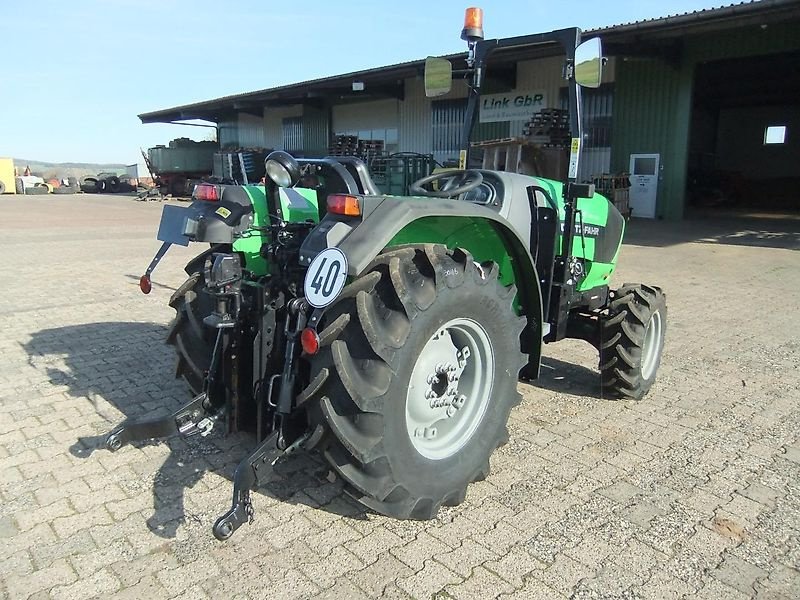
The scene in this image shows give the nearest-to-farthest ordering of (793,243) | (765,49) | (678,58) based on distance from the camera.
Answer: (793,243) → (765,49) → (678,58)

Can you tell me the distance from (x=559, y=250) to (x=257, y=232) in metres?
1.82

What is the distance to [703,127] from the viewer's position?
28656 millimetres

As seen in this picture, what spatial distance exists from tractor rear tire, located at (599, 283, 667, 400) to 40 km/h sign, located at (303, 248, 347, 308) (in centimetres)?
241

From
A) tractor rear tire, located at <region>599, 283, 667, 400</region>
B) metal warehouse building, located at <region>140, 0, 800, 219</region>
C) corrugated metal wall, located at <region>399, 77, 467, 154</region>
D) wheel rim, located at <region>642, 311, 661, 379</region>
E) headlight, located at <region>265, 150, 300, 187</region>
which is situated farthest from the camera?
corrugated metal wall, located at <region>399, 77, 467, 154</region>

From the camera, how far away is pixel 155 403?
4.02 m

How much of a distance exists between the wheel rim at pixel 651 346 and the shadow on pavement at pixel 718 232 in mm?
8958

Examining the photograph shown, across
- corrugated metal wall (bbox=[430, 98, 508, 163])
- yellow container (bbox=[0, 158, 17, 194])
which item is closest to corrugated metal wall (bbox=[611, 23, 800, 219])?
corrugated metal wall (bbox=[430, 98, 508, 163])

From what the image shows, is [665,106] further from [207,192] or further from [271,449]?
[271,449]

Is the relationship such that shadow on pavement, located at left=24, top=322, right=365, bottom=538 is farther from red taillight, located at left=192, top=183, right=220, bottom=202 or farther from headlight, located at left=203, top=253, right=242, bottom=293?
red taillight, located at left=192, top=183, right=220, bottom=202

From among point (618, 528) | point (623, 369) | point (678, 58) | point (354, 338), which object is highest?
point (678, 58)

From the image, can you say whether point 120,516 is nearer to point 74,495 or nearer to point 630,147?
point 74,495

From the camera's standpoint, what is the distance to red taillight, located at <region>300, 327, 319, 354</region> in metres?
2.30

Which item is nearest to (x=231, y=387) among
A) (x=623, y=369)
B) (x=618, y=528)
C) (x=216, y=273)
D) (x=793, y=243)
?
(x=216, y=273)

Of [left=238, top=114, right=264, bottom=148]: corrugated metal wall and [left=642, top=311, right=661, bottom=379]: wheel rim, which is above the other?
[left=238, top=114, right=264, bottom=148]: corrugated metal wall
